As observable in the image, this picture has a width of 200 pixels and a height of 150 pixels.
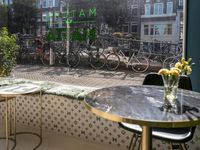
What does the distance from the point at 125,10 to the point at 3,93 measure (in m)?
1.45

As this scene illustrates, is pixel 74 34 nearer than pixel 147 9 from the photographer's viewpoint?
No

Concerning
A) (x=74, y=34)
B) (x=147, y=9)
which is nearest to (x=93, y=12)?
(x=74, y=34)

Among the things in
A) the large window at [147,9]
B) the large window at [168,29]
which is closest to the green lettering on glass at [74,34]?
the large window at [147,9]

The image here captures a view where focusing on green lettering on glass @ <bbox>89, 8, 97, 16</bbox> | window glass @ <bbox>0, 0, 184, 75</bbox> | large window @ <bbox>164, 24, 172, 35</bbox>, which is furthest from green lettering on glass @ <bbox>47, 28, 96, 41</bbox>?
large window @ <bbox>164, 24, 172, 35</bbox>

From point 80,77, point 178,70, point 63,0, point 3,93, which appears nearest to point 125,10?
point 63,0

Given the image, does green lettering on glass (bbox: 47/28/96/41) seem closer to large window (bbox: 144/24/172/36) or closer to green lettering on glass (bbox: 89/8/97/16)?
green lettering on glass (bbox: 89/8/97/16)

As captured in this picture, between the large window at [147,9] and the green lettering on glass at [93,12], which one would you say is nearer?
the large window at [147,9]

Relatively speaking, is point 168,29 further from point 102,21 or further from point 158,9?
point 102,21

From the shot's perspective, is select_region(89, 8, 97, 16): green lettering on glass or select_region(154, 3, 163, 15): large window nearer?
select_region(154, 3, 163, 15): large window

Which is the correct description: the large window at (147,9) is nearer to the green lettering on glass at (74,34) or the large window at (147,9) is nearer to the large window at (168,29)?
the large window at (168,29)

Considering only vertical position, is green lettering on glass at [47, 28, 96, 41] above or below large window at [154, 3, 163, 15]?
below

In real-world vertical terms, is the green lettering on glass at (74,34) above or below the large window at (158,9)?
below

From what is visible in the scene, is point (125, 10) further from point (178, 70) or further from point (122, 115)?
point (122, 115)

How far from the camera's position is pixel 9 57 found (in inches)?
134
